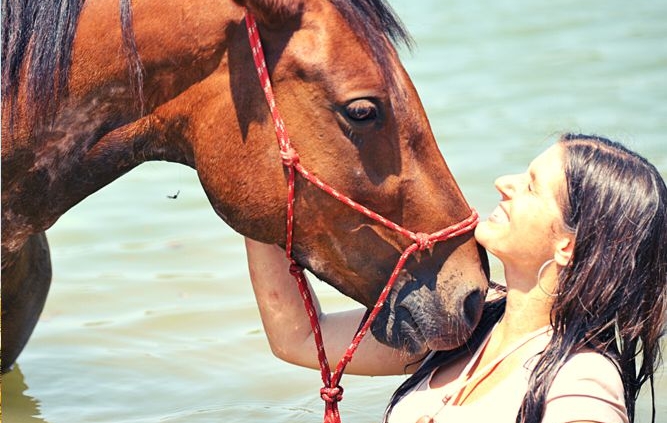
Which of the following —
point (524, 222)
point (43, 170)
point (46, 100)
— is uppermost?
point (46, 100)

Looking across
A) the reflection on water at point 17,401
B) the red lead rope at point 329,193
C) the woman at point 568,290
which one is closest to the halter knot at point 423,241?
the red lead rope at point 329,193

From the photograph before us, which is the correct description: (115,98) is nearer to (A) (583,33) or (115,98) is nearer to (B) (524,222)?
(B) (524,222)

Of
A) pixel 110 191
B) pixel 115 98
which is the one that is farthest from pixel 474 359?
pixel 110 191

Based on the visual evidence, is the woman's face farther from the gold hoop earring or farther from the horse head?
the horse head

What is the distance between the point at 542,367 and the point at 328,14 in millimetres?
919

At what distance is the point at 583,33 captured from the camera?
938 cm

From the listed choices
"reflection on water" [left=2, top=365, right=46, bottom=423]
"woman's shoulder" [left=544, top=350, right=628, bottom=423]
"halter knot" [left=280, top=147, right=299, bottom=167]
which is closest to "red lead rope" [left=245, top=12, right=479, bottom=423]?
"halter knot" [left=280, top=147, right=299, bottom=167]

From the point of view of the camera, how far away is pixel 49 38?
2629 mm

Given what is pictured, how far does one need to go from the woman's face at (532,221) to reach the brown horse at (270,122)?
0.14 meters

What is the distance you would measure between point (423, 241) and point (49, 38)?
3.27ft

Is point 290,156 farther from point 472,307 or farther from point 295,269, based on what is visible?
point 472,307

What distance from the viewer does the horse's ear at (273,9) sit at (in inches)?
98.3

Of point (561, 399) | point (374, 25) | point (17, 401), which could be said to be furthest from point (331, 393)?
point (17, 401)

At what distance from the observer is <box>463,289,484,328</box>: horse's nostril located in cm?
261
